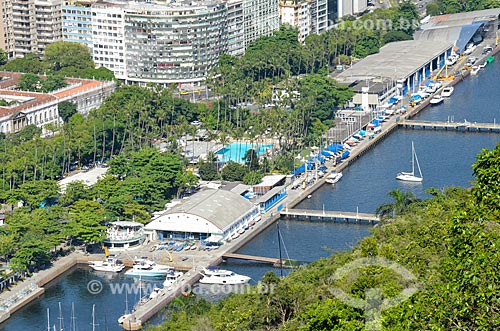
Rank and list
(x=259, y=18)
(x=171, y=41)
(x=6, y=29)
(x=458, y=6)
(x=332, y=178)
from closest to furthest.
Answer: (x=332, y=178)
(x=171, y=41)
(x=6, y=29)
(x=259, y=18)
(x=458, y=6)

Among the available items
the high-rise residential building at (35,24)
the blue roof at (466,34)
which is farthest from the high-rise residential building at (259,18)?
the blue roof at (466,34)

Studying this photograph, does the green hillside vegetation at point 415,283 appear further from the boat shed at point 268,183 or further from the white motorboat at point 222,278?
the boat shed at point 268,183

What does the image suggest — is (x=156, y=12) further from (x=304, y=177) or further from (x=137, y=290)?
Result: (x=137, y=290)

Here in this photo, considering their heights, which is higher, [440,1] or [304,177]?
[440,1]

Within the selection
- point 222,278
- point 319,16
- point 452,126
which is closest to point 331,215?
point 222,278

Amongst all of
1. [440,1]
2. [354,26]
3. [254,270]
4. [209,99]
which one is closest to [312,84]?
[209,99]

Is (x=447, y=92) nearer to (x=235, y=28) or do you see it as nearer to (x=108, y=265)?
(x=235, y=28)
